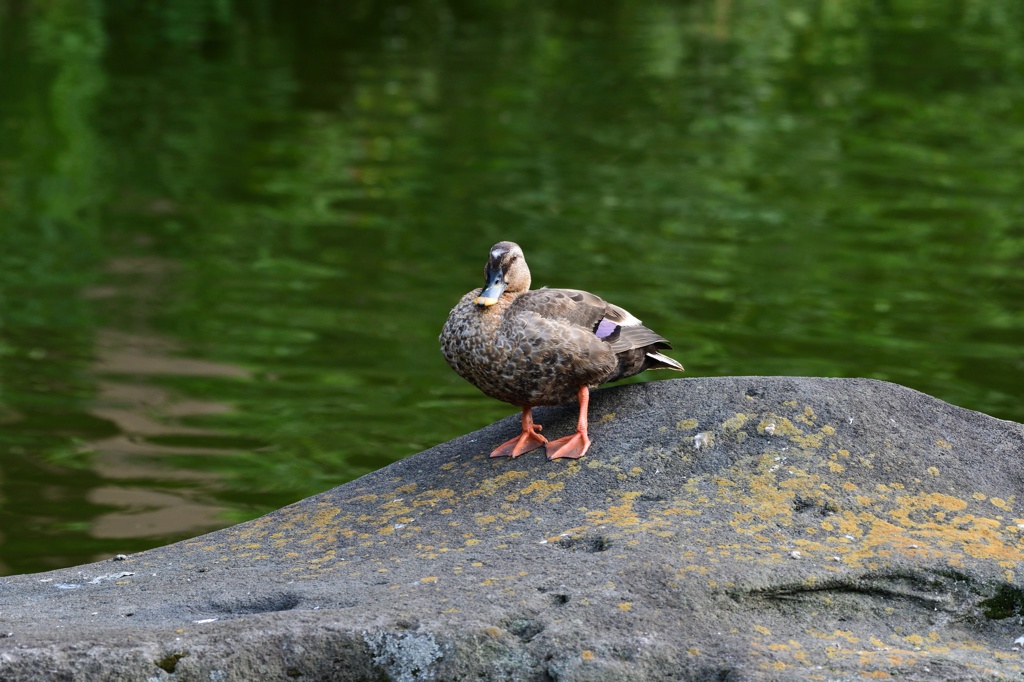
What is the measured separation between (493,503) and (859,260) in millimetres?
7176

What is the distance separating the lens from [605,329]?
14.4 feet

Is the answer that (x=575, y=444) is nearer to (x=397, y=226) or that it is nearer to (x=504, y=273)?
(x=504, y=273)

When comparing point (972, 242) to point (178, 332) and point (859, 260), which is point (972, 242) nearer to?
point (859, 260)

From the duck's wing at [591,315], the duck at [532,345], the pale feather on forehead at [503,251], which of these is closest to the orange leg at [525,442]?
the duck at [532,345]

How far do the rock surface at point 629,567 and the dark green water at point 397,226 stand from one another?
8.03ft

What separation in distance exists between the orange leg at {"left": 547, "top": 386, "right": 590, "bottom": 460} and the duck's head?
446 mm

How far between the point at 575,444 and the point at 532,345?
1.11ft

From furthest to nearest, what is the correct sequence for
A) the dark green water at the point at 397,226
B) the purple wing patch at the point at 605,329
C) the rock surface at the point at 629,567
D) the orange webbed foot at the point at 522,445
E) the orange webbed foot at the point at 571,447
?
the dark green water at the point at 397,226 → the purple wing patch at the point at 605,329 → the orange webbed foot at the point at 522,445 → the orange webbed foot at the point at 571,447 → the rock surface at the point at 629,567

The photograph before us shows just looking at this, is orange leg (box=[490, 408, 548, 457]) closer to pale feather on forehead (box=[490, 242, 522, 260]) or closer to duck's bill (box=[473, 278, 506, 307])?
duck's bill (box=[473, 278, 506, 307])

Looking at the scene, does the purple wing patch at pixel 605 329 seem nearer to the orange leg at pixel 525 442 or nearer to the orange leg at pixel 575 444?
the orange leg at pixel 575 444

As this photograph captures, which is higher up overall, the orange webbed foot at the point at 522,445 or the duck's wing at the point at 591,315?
the duck's wing at the point at 591,315

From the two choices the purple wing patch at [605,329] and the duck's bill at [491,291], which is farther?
the purple wing patch at [605,329]

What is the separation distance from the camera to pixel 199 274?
10141mm

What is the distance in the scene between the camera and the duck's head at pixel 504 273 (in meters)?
4.29
